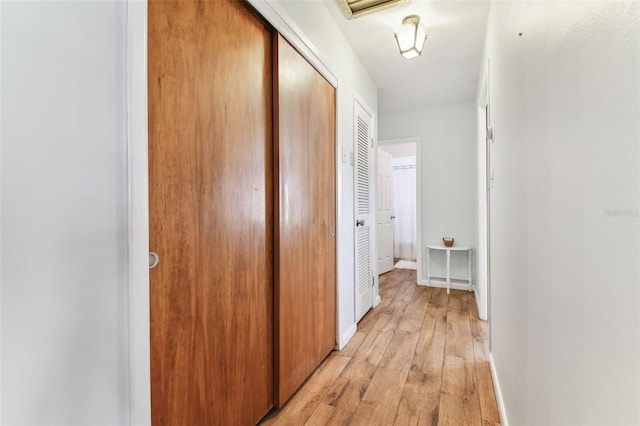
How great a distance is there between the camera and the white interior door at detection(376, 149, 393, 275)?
470 centimetres

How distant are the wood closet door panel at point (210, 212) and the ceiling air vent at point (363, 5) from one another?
2.54ft

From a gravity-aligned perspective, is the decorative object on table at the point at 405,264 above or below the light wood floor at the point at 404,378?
above

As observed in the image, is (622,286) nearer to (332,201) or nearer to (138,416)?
(138,416)

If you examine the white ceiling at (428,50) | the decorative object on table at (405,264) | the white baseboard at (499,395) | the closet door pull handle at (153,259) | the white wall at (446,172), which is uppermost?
the white ceiling at (428,50)

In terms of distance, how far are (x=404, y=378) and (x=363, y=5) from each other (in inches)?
94.4

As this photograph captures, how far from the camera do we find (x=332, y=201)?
2100 mm

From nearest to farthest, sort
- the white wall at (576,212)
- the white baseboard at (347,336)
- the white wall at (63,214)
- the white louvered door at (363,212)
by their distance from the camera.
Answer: the white wall at (576,212) < the white wall at (63,214) < the white baseboard at (347,336) < the white louvered door at (363,212)

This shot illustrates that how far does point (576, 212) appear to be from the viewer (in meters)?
0.60

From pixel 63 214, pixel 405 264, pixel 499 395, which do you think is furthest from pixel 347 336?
pixel 405 264

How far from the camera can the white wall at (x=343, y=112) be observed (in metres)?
1.91

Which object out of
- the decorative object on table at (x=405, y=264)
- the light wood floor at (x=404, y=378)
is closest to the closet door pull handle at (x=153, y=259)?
the light wood floor at (x=404, y=378)

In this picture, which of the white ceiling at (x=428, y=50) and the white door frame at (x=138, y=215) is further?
the white ceiling at (x=428, y=50)

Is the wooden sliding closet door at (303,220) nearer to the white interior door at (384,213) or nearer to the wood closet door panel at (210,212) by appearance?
the wood closet door panel at (210,212)

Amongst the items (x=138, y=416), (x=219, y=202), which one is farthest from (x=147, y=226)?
(x=138, y=416)
